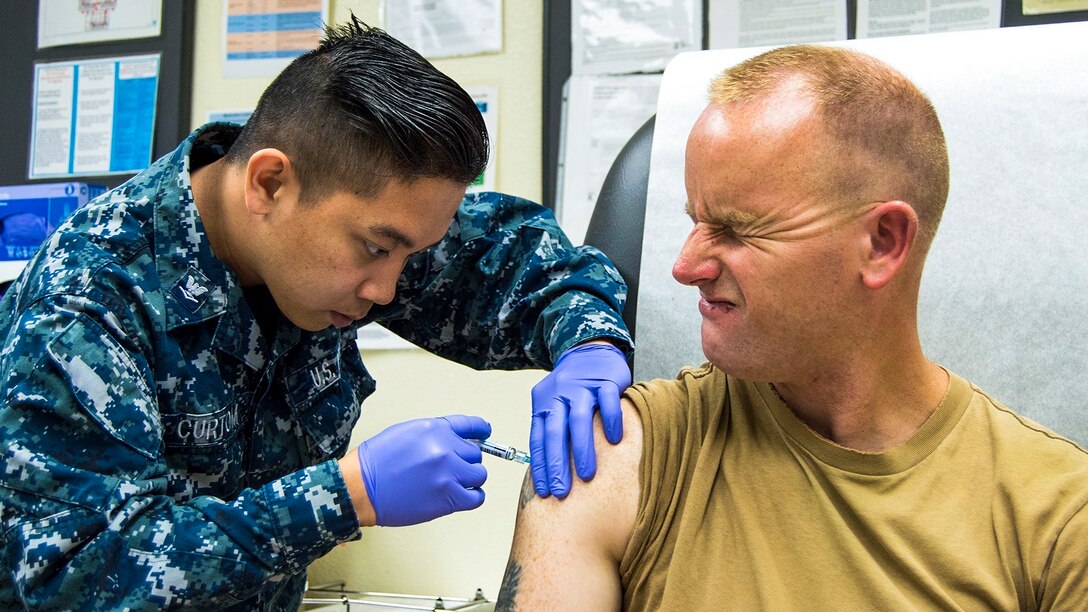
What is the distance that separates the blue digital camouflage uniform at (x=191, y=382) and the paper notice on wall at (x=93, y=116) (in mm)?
1163

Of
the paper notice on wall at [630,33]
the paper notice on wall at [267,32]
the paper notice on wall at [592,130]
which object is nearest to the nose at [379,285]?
the paper notice on wall at [592,130]

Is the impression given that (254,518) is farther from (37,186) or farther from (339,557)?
(37,186)

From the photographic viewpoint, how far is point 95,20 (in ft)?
8.86

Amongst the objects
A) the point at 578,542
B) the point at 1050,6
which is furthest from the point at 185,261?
the point at 1050,6

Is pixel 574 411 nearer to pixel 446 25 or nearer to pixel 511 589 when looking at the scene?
pixel 511 589

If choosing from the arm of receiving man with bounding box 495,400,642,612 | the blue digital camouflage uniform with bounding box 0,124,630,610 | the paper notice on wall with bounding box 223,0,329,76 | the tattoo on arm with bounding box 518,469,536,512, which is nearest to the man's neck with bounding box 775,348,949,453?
the arm of receiving man with bounding box 495,400,642,612

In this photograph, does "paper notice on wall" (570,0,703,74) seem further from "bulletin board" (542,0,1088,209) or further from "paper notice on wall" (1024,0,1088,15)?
"paper notice on wall" (1024,0,1088,15)

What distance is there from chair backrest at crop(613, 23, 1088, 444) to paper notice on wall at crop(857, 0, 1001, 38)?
2.12 ft

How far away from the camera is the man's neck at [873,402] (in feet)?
3.79

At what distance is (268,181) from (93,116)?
1.61 meters

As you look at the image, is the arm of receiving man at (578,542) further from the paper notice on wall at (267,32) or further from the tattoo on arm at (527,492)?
the paper notice on wall at (267,32)

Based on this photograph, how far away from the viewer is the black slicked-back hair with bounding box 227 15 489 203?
1.31m

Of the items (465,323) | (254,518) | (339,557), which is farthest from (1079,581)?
(339,557)

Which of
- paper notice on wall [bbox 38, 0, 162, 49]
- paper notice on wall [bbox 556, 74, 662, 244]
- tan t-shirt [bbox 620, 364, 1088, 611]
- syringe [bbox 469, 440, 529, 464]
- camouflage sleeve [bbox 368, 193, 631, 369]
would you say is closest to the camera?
tan t-shirt [bbox 620, 364, 1088, 611]
